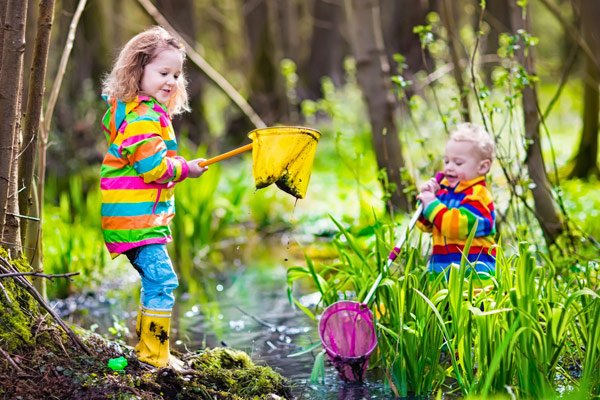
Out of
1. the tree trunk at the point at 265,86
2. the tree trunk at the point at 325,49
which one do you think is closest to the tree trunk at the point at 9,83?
the tree trunk at the point at 265,86

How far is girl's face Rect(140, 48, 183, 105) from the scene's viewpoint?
329cm

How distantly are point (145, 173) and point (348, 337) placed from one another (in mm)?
1176

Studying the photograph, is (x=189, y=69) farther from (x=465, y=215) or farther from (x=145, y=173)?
(x=145, y=173)

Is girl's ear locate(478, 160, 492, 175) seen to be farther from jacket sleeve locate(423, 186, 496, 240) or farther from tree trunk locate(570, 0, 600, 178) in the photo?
tree trunk locate(570, 0, 600, 178)

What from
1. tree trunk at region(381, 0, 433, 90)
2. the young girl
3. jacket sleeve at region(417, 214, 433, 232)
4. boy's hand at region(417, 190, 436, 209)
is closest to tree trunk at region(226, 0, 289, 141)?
tree trunk at region(381, 0, 433, 90)

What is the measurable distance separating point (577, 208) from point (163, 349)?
13.4 feet

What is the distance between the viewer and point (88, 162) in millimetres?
12141

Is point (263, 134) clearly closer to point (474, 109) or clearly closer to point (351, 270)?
point (351, 270)

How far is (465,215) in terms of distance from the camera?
3.96m

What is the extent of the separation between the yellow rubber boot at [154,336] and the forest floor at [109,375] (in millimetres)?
60

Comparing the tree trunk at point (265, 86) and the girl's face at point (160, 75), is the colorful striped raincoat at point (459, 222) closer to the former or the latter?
the girl's face at point (160, 75)

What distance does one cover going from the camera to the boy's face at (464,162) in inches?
160

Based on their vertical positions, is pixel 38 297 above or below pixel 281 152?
below

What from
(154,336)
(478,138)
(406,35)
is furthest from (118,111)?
(406,35)
